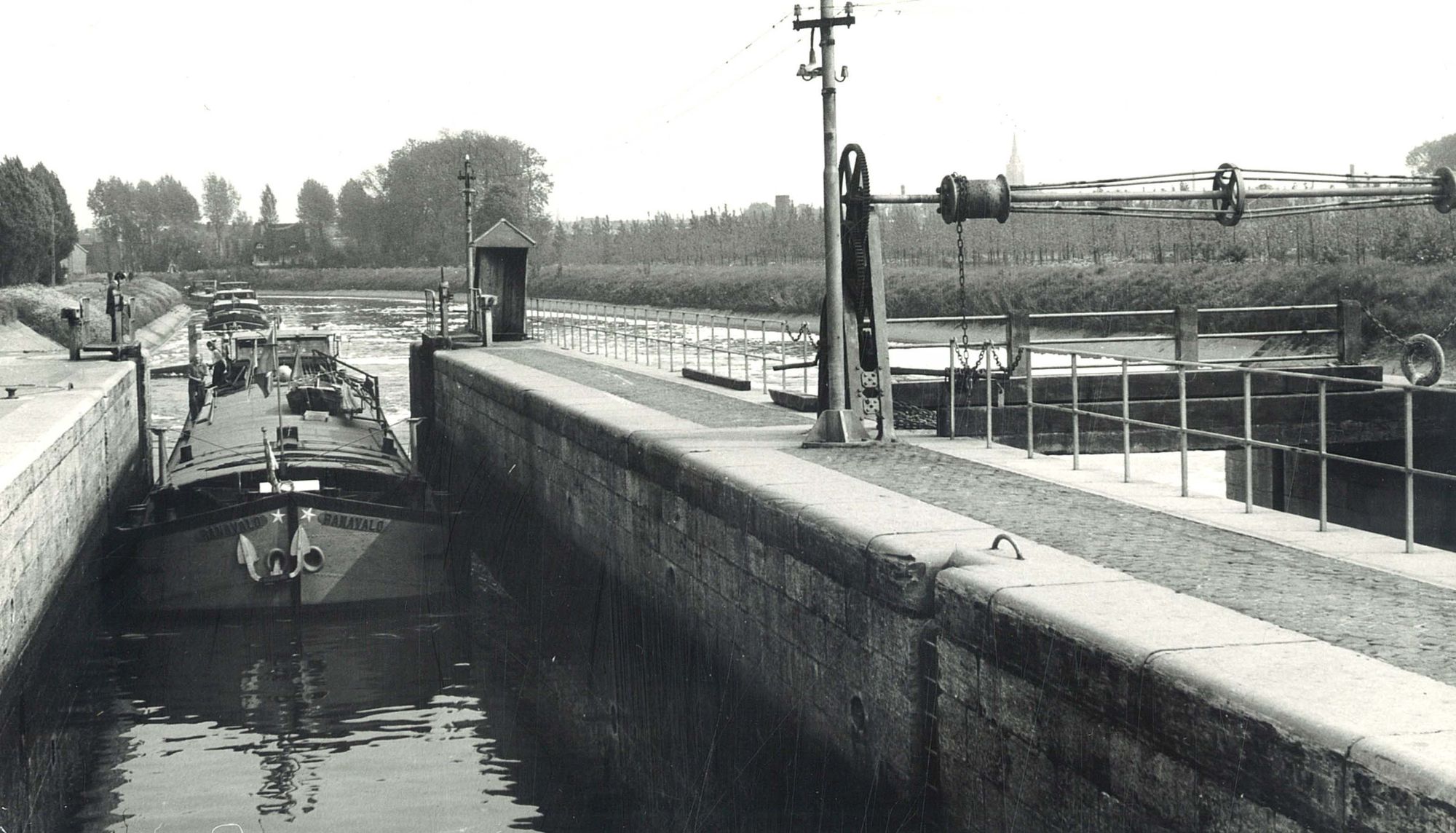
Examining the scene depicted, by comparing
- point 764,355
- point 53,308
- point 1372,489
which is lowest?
point 1372,489

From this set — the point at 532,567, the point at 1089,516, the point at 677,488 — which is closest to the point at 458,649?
the point at 532,567

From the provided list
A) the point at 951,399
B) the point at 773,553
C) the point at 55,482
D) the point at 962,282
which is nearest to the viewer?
the point at 773,553

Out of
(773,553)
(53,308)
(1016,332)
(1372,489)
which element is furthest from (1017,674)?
(53,308)

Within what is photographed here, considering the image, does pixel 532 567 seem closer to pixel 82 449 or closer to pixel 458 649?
pixel 458 649

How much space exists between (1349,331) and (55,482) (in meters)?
14.5

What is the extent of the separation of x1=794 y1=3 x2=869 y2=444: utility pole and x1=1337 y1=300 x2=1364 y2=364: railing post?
7.31 metres

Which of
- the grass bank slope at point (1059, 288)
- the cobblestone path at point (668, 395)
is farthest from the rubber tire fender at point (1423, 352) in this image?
the grass bank slope at point (1059, 288)

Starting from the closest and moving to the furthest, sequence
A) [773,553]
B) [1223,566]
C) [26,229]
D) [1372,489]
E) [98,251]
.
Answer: [1223,566]
[773,553]
[1372,489]
[26,229]
[98,251]

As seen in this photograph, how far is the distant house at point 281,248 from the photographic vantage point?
13425 centimetres

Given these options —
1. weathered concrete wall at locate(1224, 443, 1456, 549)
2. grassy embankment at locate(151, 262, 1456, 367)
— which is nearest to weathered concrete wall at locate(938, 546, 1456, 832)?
weathered concrete wall at locate(1224, 443, 1456, 549)

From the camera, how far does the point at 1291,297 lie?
3625cm

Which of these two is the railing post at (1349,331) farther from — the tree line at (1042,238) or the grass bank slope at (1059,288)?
the grass bank slope at (1059,288)

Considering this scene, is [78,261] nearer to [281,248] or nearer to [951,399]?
[281,248]

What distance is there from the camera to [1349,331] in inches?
723
